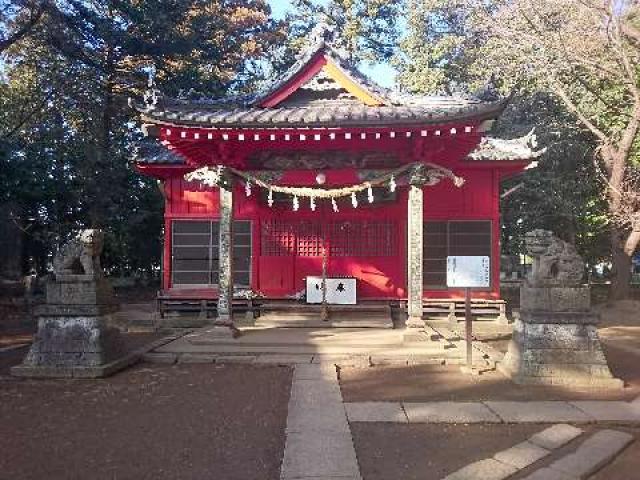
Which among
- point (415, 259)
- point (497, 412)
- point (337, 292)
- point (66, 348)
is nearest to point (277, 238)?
point (337, 292)

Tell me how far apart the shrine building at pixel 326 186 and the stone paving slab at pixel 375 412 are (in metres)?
4.32

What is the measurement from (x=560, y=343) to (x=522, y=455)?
3.51m

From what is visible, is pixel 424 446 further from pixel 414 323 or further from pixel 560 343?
pixel 414 323

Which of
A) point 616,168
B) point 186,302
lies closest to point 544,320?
point 186,302

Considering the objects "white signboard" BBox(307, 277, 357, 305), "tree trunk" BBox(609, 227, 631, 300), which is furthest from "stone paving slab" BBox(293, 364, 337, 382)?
"tree trunk" BBox(609, 227, 631, 300)

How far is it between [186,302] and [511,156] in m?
9.26

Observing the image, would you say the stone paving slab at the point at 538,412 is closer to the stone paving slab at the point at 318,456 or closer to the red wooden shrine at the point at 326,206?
the stone paving slab at the point at 318,456

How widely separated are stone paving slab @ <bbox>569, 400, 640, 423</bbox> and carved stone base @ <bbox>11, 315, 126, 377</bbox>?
6.60 meters

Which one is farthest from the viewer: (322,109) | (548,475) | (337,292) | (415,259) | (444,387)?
(337,292)

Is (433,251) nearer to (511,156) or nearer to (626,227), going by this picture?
(511,156)

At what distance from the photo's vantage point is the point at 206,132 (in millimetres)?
10453

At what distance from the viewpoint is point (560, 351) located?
795 centimetres

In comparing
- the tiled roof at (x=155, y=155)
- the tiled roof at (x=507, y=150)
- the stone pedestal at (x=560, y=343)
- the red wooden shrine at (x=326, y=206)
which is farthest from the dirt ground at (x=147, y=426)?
the tiled roof at (x=507, y=150)

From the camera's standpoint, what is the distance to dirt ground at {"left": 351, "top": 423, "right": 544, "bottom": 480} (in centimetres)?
466
